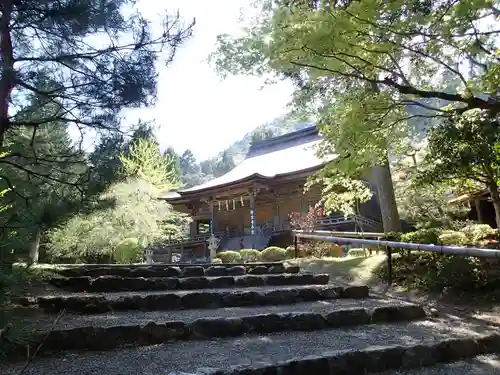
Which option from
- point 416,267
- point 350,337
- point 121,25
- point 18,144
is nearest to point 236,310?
point 350,337

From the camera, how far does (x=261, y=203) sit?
19016mm

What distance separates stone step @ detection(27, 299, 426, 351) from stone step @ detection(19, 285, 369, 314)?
150 millimetres

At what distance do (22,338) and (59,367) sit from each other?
2.48 feet

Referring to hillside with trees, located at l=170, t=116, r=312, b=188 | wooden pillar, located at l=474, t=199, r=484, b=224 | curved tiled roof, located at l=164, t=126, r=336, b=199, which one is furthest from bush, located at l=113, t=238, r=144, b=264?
hillside with trees, located at l=170, t=116, r=312, b=188

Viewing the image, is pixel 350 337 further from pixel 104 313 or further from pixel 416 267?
pixel 416 267

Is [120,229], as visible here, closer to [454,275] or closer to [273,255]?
[273,255]

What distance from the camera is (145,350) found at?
9.17 ft

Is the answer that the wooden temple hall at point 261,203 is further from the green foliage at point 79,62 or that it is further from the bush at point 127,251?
the green foliage at point 79,62

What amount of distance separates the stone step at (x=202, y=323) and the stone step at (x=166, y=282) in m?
0.89

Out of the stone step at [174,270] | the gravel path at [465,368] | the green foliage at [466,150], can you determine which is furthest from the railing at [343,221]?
the gravel path at [465,368]

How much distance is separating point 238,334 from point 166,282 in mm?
1653

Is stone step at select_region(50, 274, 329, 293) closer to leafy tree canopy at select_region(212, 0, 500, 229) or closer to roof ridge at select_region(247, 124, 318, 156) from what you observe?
leafy tree canopy at select_region(212, 0, 500, 229)

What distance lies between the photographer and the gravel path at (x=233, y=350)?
7.94 feet

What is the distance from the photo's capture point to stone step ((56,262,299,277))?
194 inches
